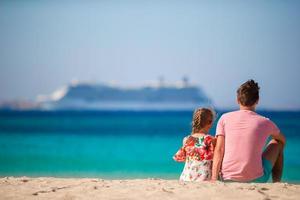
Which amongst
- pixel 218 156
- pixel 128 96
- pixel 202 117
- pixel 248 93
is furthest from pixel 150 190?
pixel 128 96

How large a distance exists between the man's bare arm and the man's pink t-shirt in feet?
0.08

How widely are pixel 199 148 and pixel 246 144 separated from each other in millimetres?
350

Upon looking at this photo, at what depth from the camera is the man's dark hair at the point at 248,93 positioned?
4.02 metres

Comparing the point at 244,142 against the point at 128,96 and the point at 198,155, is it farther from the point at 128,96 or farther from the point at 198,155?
the point at 128,96

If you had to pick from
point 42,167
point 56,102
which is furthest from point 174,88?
point 42,167

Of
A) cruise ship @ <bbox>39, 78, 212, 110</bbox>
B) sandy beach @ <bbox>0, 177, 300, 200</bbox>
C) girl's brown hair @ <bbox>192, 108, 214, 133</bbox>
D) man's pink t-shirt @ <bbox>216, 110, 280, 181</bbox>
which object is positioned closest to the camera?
sandy beach @ <bbox>0, 177, 300, 200</bbox>

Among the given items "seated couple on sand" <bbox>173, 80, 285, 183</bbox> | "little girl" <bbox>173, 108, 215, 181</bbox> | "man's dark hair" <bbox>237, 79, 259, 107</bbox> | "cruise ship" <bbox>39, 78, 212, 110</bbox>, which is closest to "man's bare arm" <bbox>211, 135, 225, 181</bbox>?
"seated couple on sand" <bbox>173, 80, 285, 183</bbox>

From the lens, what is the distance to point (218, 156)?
4.04m

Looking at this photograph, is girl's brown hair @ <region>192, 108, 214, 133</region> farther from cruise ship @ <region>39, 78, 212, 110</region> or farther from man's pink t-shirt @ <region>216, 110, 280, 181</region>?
cruise ship @ <region>39, 78, 212, 110</region>

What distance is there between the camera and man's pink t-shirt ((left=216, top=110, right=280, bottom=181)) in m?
3.99

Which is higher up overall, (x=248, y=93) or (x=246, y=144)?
(x=248, y=93)

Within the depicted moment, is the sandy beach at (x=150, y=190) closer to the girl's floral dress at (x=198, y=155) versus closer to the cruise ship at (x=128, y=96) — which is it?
the girl's floral dress at (x=198, y=155)

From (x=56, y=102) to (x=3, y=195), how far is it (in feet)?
278

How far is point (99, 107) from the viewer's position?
84750 millimetres
